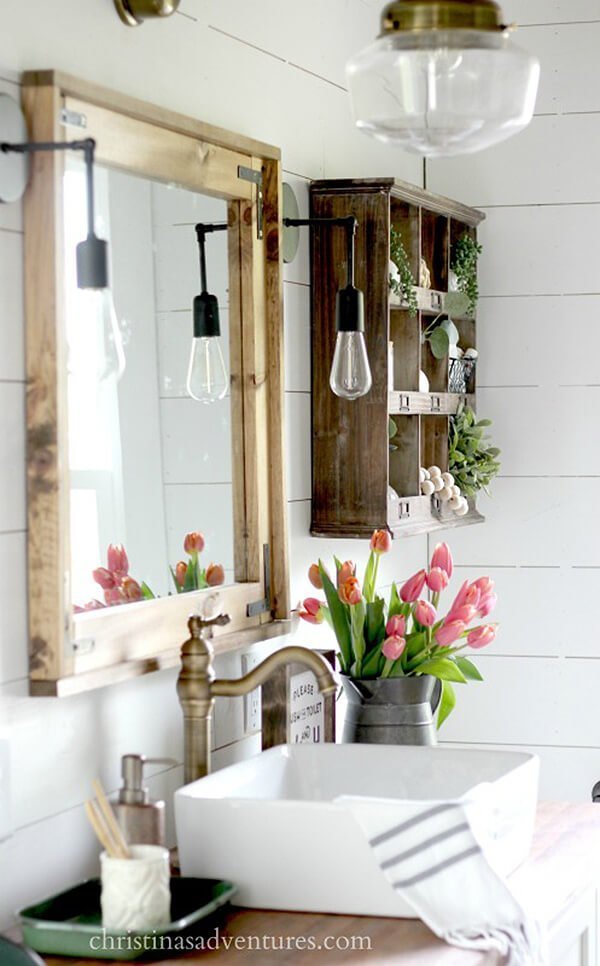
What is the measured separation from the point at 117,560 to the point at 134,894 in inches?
19.0

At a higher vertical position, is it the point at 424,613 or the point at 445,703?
the point at 424,613

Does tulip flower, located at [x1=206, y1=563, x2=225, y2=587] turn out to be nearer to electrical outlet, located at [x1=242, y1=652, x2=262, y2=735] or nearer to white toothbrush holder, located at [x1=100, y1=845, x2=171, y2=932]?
electrical outlet, located at [x1=242, y1=652, x2=262, y2=735]

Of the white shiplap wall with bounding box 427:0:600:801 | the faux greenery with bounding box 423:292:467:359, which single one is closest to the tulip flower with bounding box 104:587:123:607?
the faux greenery with bounding box 423:292:467:359

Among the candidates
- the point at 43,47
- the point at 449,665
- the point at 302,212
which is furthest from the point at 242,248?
the point at 449,665

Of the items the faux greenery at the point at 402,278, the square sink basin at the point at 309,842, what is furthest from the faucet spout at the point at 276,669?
the faux greenery at the point at 402,278

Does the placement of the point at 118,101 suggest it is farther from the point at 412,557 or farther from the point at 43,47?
the point at 412,557

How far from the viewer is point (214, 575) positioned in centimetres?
216

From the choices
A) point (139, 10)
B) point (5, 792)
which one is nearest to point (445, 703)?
point (5, 792)

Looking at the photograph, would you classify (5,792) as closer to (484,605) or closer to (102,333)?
(102,333)

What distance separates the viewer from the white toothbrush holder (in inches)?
61.5

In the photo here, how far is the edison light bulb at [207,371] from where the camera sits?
2.10 m

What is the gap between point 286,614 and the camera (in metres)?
2.29

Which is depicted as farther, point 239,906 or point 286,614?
point 286,614

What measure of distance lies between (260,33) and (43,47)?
72cm
